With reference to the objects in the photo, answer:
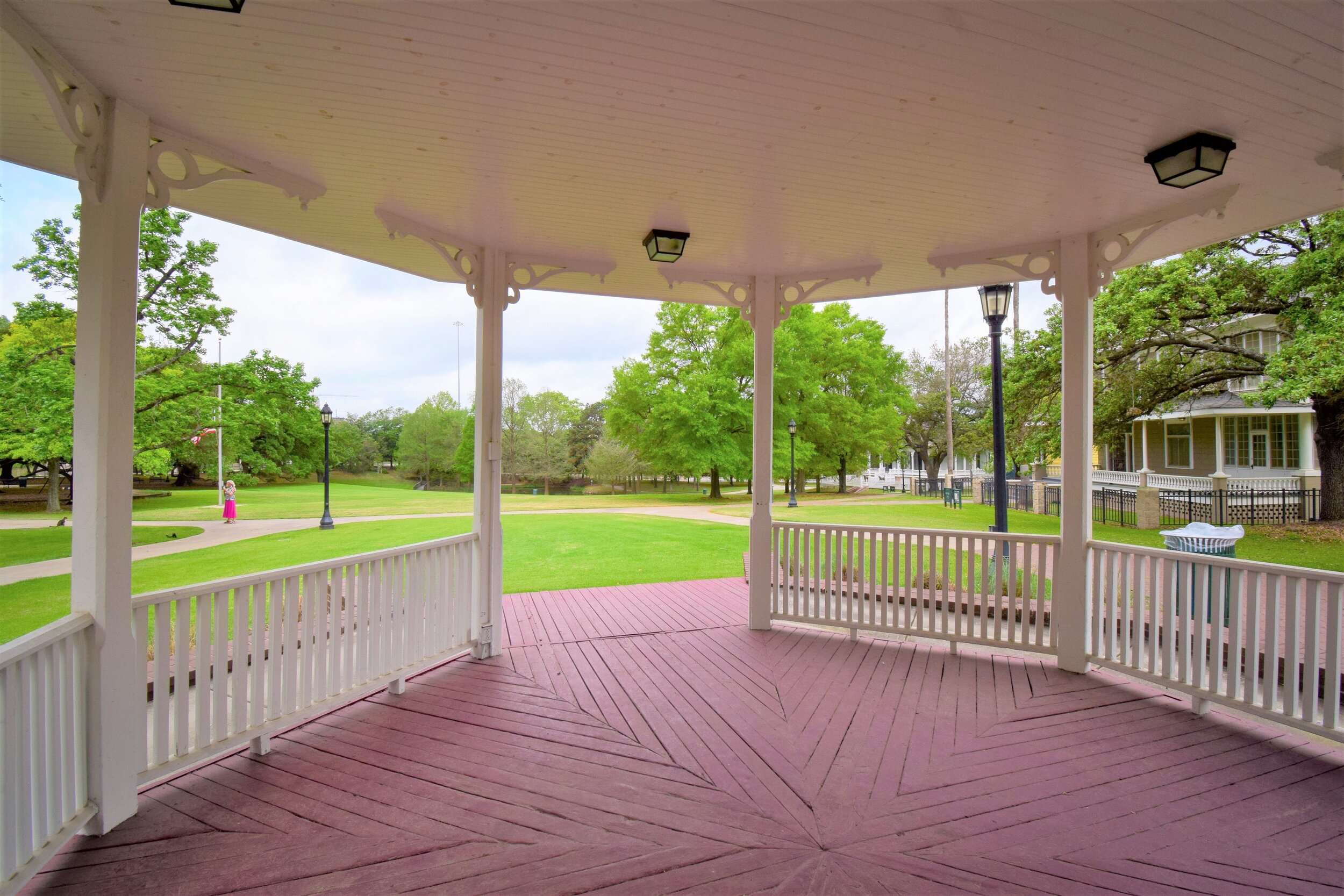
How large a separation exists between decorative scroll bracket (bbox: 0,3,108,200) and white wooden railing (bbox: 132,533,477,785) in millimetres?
1505

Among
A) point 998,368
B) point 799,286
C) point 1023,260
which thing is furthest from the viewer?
point 998,368

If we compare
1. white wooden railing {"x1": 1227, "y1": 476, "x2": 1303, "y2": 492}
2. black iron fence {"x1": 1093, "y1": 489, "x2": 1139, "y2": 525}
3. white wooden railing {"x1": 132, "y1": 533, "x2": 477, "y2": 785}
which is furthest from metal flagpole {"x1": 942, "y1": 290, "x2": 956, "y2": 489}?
white wooden railing {"x1": 132, "y1": 533, "x2": 477, "y2": 785}

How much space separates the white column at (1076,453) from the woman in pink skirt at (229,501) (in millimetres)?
11173

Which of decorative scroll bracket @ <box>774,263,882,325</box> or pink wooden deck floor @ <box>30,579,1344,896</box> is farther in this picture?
decorative scroll bracket @ <box>774,263,882,325</box>

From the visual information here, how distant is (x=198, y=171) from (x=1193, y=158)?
3.98 meters

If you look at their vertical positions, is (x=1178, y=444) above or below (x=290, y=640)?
above

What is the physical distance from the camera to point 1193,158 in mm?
2172

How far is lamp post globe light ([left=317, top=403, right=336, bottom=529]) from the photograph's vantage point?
9.73 m

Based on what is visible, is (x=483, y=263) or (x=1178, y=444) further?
(x=1178, y=444)

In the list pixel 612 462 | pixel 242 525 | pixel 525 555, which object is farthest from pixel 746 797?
pixel 612 462

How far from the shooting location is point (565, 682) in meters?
3.30

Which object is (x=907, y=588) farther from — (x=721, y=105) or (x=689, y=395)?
(x=689, y=395)

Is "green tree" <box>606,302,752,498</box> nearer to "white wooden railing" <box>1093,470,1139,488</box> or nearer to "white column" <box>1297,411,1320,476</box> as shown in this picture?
"white wooden railing" <box>1093,470,1139,488</box>

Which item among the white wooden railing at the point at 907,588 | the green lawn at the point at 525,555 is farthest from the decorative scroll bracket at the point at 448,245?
the green lawn at the point at 525,555
